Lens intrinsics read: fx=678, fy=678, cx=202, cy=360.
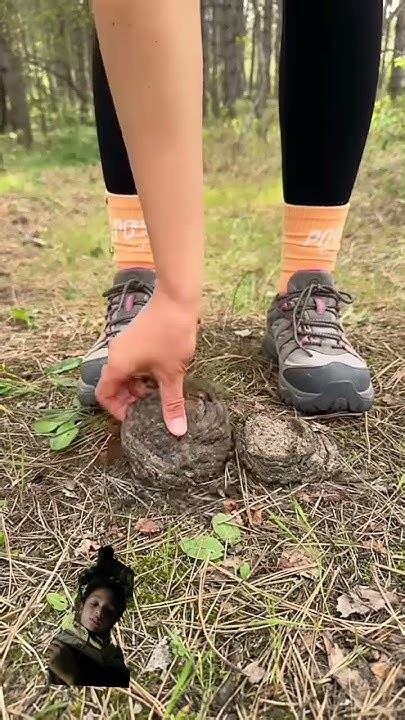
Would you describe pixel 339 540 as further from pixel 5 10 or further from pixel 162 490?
pixel 5 10

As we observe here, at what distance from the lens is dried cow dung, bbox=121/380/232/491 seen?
106 centimetres

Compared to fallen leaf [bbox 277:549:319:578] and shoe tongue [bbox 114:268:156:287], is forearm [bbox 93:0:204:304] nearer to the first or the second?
fallen leaf [bbox 277:549:319:578]

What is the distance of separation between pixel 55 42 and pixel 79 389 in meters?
6.27

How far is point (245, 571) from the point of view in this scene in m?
0.94

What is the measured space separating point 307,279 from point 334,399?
0.30m

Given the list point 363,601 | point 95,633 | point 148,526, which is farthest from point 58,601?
point 363,601

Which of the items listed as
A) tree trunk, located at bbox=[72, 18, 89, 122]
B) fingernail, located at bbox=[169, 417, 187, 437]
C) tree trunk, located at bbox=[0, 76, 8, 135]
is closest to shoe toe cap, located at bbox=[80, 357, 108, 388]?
fingernail, located at bbox=[169, 417, 187, 437]

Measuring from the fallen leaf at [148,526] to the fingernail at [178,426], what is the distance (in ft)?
0.45

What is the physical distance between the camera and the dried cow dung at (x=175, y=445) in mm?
1062

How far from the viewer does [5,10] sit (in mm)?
5695

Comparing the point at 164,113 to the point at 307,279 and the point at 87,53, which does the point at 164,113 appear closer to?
the point at 307,279

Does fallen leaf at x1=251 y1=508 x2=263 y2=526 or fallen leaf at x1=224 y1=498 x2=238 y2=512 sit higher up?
fallen leaf at x1=224 y1=498 x2=238 y2=512

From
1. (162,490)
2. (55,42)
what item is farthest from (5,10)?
(162,490)

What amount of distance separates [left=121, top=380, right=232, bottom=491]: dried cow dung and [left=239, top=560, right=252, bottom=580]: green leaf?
17 cm
